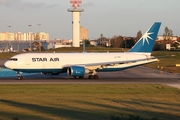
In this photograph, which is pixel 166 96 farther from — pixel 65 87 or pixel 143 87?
pixel 65 87

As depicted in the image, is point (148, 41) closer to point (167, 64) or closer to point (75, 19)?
point (167, 64)

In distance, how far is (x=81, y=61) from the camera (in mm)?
44562

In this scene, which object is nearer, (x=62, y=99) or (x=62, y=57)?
(x=62, y=99)

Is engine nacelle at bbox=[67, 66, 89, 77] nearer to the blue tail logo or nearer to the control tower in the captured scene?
the blue tail logo

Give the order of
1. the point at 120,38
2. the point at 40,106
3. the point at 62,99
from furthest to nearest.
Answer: the point at 120,38 → the point at 62,99 → the point at 40,106

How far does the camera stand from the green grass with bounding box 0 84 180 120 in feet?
65.7

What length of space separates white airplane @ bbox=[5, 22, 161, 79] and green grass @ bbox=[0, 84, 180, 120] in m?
8.33

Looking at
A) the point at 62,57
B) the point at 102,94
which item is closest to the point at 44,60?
the point at 62,57

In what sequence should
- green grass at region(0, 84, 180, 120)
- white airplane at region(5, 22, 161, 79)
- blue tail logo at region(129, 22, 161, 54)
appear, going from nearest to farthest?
green grass at region(0, 84, 180, 120) < white airplane at region(5, 22, 161, 79) < blue tail logo at region(129, 22, 161, 54)

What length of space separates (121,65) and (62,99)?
19832 millimetres

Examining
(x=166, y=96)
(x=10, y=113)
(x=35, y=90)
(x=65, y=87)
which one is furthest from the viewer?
(x=65, y=87)

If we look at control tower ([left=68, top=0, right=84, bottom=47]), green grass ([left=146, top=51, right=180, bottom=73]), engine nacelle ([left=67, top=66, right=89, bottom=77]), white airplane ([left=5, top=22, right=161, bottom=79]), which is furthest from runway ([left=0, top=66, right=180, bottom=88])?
control tower ([left=68, top=0, right=84, bottom=47])

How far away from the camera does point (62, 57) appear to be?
144ft

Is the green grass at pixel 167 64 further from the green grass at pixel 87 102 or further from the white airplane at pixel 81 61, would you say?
the green grass at pixel 87 102
